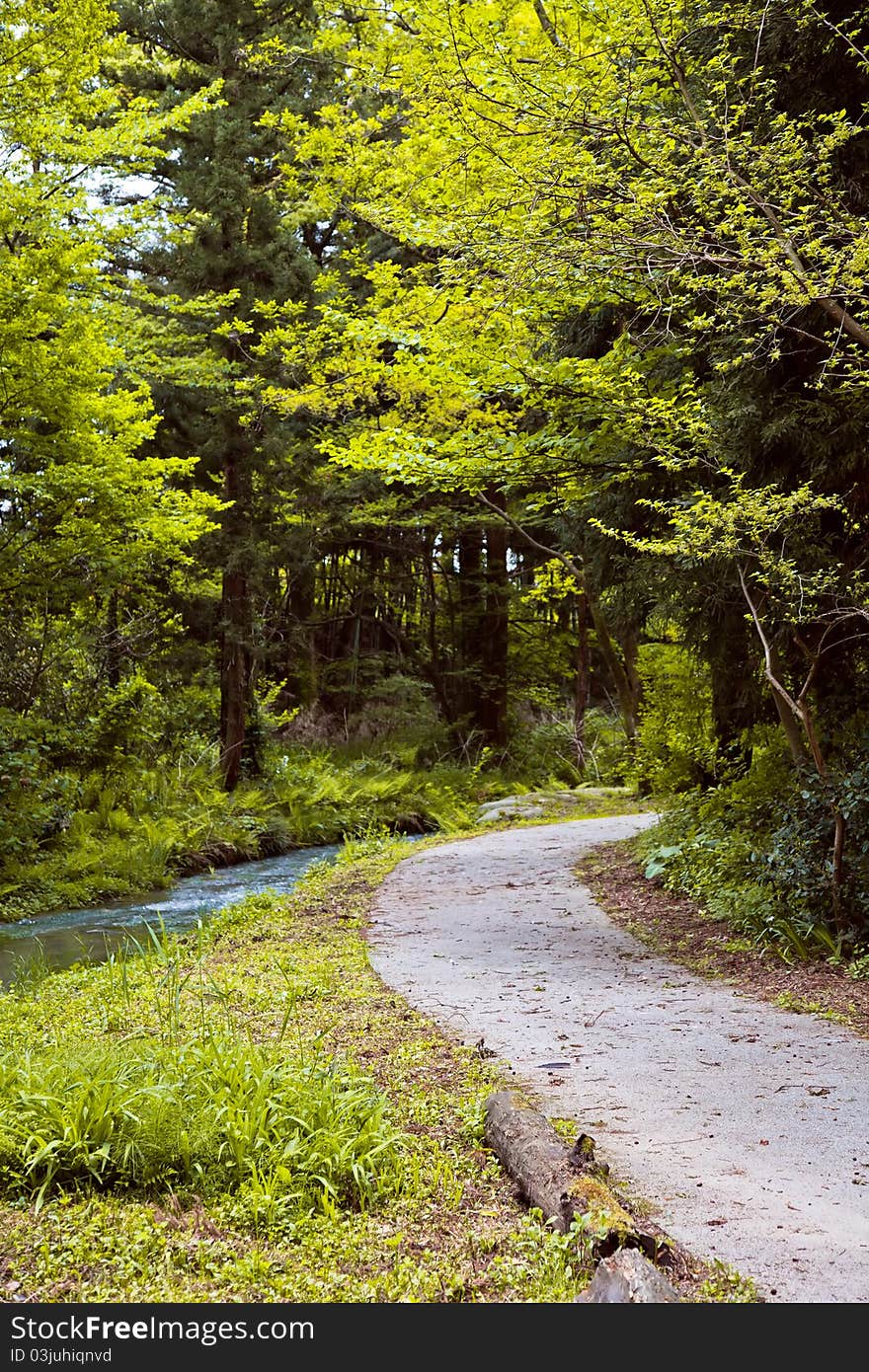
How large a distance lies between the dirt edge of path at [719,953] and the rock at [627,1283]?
2.95 metres

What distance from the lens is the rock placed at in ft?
8.13

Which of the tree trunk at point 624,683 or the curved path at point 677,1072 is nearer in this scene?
the curved path at point 677,1072

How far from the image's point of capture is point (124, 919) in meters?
10.1

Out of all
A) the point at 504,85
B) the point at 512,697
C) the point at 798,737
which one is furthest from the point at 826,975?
the point at 512,697

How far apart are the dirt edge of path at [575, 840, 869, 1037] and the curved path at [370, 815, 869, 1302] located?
0.49 ft

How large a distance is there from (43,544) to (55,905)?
3.94 metres

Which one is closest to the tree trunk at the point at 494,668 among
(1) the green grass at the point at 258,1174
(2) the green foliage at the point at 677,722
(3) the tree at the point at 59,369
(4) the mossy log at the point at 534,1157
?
(3) the tree at the point at 59,369

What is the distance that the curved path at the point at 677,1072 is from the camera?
121 inches

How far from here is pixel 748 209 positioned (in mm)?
6039

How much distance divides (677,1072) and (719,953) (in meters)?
2.44

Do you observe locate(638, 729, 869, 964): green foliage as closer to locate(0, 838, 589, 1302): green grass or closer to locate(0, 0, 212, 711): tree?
locate(0, 838, 589, 1302): green grass

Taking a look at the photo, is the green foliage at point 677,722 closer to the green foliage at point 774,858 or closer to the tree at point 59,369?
the green foliage at point 774,858

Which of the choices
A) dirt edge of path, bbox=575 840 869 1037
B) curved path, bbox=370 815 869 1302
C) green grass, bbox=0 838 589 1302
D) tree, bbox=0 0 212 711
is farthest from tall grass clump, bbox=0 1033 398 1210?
tree, bbox=0 0 212 711

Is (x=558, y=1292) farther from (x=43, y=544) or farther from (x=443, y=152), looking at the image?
(x=43, y=544)
